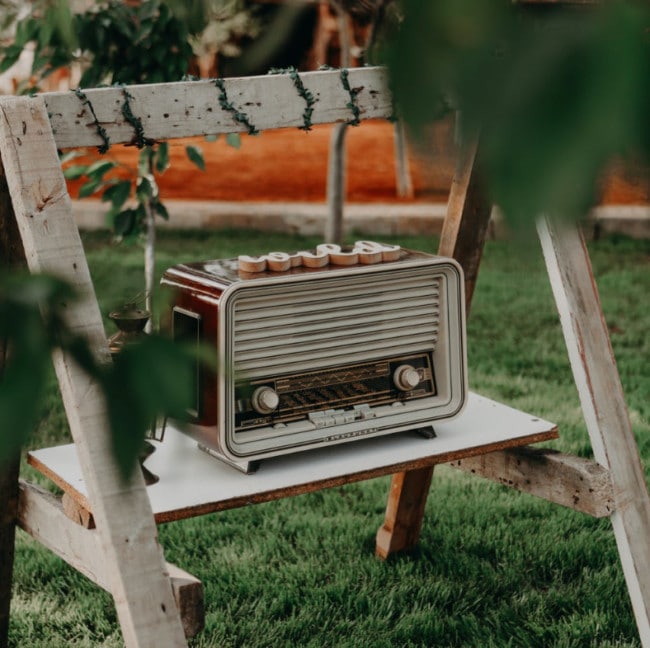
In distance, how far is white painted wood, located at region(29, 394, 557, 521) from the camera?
171 centimetres

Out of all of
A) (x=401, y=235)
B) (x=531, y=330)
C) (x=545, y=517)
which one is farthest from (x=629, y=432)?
(x=401, y=235)

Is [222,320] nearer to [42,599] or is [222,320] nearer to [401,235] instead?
[42,599]

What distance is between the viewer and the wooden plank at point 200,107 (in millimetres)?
1597

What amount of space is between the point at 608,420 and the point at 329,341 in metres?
0.56

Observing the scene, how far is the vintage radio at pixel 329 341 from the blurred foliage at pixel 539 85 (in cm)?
Answer: 143

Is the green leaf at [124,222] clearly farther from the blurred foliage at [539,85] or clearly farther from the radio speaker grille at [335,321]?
the blurred foliage at [539,85]

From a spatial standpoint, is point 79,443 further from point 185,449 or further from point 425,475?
point 425,475

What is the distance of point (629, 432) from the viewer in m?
2.03

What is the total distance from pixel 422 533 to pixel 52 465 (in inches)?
52.6

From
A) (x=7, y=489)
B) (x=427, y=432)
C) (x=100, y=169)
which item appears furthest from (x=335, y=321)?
(x=100, y=169)

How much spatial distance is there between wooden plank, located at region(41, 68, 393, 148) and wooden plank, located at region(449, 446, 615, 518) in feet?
2.59

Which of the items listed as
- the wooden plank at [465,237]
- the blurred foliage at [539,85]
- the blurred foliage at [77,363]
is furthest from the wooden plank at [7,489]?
the blurred foliage at [539,85]

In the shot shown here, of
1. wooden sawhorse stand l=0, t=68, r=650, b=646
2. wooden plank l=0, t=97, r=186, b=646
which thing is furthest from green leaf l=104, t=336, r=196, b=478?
wooden plank l=0, t=97, r=186, b=646

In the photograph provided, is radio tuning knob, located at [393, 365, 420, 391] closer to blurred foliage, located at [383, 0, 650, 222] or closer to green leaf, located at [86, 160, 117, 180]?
blurred foliage, located at [383, 0, 650, 222]
